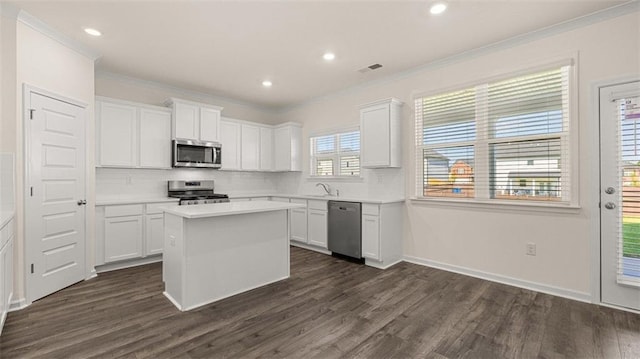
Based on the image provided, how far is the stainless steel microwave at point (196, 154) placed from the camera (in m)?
4.64

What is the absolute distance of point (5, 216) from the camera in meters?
2.38

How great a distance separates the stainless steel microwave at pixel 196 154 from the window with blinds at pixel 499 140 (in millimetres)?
3297

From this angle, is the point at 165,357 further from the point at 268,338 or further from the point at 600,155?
the point at 600,155

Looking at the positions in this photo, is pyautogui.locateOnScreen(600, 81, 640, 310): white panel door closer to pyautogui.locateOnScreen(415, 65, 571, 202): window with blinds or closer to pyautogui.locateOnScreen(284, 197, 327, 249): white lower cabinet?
pyautogui.locateOnScreen(415, 65, 571, 202): window with blinds

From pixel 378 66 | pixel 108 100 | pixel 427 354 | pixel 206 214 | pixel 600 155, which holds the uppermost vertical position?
pixel 378 66

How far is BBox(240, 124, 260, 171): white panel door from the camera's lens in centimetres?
569

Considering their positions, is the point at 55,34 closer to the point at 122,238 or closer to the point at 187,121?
the point at 187,121

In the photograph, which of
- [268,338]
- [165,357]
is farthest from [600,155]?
[165,357]

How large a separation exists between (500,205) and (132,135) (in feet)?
16.3

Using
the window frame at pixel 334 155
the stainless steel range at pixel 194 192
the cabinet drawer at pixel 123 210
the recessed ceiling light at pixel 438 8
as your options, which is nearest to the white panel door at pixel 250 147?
the stainless steel range at pixel 194 192

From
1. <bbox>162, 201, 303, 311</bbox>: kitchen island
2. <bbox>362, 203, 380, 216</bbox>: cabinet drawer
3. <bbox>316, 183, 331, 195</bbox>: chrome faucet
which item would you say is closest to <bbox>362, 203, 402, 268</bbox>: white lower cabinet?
<bbox>362, 203, 380, 216</bbox>: cabinet drawer

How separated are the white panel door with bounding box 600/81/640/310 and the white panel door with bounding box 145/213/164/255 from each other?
204 inches

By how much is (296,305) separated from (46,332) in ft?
6.52

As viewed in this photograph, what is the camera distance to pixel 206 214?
258cm
